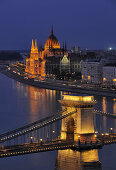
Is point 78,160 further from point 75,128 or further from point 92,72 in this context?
point 92,72

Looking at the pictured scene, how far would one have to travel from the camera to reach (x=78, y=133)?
1181 cm

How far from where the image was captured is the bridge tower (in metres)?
11.8

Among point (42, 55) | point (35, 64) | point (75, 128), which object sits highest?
point (42, 55)

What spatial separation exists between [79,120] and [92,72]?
2942 cm

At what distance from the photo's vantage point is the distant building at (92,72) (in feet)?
132

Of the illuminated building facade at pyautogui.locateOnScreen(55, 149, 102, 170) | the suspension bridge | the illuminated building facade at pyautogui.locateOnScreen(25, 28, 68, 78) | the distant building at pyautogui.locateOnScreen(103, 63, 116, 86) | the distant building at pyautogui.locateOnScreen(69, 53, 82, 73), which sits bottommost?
the illuminated building facade at pyautogui.locateOnScreen(55, 149, 102, 170)

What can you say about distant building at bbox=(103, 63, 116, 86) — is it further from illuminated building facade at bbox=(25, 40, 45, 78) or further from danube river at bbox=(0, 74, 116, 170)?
illuminated building facade at bbox=(25, 40, 45, 78)

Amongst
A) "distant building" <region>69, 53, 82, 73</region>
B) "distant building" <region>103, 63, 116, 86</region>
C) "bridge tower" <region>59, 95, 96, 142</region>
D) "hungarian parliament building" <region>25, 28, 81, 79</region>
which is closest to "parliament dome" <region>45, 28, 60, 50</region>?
"hungarian parliament building" <region>25, 28, 81, 79</region>

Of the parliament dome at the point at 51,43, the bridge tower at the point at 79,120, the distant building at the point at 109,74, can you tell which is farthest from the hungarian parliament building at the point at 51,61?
the bridge tower at the point at 79,120

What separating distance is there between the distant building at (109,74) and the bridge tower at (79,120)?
24521mm

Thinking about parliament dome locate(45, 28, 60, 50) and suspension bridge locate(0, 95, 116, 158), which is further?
parliament dome locate(45, 28, 60, 50)

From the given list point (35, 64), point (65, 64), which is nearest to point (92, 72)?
point (65, 64)

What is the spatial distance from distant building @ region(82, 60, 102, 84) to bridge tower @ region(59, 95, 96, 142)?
27110 millimetres

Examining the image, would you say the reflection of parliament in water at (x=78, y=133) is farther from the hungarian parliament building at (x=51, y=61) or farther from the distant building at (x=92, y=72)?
the hungarian parliament building at (x=51, y=61)
